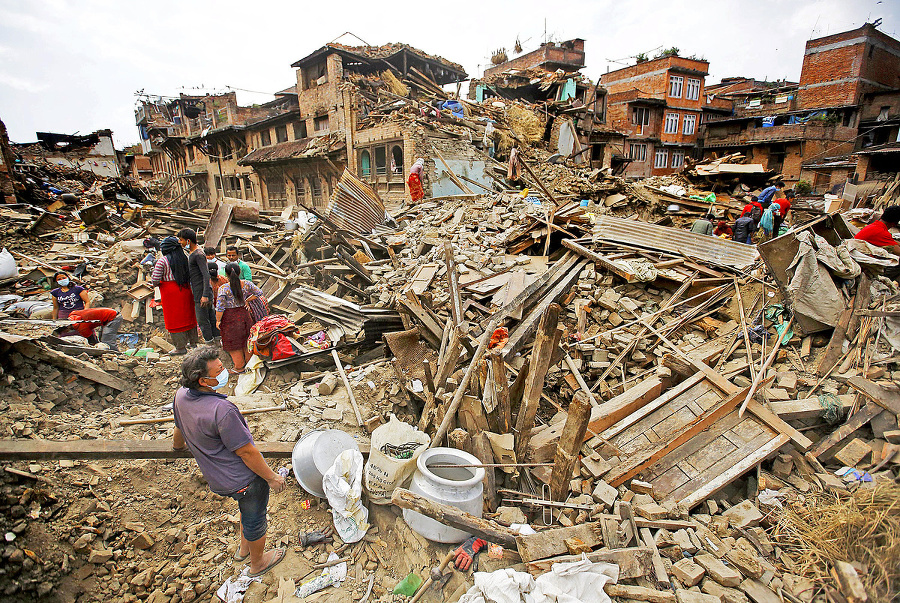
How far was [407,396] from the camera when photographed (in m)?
5.02

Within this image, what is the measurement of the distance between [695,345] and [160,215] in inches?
699

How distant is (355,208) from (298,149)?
13067 millimetres

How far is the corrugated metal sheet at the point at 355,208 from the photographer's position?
37.4 feet

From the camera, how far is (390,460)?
10.2 ft

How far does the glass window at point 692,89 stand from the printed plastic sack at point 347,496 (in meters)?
40.5

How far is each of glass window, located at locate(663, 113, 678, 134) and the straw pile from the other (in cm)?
3653

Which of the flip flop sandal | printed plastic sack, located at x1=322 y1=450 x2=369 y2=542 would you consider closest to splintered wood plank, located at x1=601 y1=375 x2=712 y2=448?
printed plastic sack, located at x1=322 y1=450 x2=369 y2=542

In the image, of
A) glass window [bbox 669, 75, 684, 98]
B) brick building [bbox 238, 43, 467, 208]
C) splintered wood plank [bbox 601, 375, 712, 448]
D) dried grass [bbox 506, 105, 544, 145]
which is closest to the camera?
splintered wood plank [bbox 601, 375, 712, 448]

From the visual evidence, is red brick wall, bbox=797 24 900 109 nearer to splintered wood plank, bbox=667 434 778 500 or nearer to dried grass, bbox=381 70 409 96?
dried grass, bbox=381 70 409 96

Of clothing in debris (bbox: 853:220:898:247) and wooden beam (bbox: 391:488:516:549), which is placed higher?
clothing in debris (bbox: 853:220:898:247)

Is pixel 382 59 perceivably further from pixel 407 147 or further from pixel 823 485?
pixel 823 485

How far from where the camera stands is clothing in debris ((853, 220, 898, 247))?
472 centimetres

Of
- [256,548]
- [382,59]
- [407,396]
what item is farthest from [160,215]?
[256,548]

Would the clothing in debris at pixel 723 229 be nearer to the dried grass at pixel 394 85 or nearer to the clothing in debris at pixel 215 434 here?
the clothing in debris at pixel 215 434
